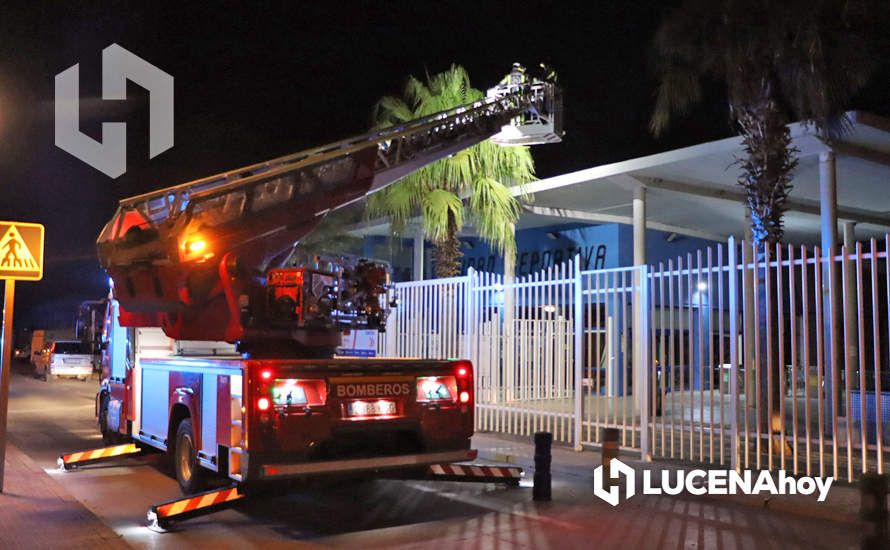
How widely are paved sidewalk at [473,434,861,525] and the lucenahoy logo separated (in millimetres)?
161

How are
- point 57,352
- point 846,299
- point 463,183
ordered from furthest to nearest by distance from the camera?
point 57,352
point 463,183
point 846,299

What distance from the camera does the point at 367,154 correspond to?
9578 millimetres

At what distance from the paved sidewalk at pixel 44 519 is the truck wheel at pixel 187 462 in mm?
1039

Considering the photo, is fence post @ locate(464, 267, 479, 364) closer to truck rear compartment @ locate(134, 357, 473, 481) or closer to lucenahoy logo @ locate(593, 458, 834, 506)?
lucenahoy logo @ locate(593, 458, 834, 506)

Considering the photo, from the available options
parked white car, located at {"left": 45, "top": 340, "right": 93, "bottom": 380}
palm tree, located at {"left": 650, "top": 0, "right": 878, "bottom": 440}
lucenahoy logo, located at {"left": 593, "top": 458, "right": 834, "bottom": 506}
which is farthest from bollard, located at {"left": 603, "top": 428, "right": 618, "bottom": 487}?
parked white car, located at {"left": 45, "top": 340, "right": 93, "bottom": 380}

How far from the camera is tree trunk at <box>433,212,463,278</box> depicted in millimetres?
16484

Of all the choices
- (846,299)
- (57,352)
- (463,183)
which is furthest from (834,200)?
(57,352)

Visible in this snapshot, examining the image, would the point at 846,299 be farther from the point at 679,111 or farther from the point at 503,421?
the point at 503,421

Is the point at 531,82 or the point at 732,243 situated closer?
the point at 732,243

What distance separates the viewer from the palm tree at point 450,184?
16.1 m

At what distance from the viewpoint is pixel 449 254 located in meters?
16.5

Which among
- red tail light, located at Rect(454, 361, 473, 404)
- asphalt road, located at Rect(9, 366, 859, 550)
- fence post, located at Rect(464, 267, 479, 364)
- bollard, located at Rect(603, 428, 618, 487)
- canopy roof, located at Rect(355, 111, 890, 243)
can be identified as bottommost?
asphalt road, located at Rect(9, 366, 859, 550)

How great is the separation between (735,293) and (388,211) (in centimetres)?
867

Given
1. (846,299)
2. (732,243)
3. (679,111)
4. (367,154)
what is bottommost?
(846,299)
